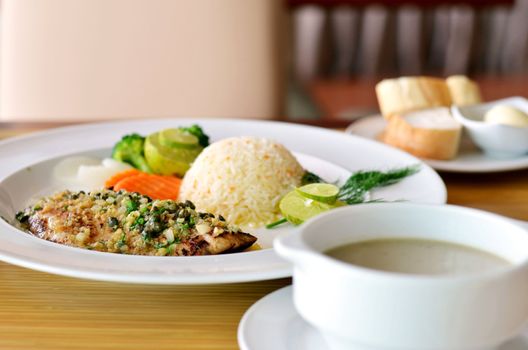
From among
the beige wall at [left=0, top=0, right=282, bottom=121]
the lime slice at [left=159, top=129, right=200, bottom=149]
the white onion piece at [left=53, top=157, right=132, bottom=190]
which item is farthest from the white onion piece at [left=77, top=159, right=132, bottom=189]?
the beige wall at [left=0, top=0, right=282, bottom=121]

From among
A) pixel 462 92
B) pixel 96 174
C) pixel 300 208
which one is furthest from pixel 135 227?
pixel 462 92

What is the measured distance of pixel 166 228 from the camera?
1157 millimetres

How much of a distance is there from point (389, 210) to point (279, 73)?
200 centimetres

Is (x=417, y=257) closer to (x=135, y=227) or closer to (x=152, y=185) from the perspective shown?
(x=135, y=227)

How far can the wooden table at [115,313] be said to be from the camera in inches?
37.0

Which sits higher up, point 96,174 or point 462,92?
point 462,92

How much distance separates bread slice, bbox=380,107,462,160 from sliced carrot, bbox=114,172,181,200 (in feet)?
1.69

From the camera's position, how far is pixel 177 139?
170 cm

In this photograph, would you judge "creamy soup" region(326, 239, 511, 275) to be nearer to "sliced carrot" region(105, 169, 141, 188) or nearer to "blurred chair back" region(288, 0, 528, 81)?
"sliced carrot" region(105, 169, 141, 188)

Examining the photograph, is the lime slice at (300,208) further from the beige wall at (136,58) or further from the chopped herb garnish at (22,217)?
the beige wall at (136,58)

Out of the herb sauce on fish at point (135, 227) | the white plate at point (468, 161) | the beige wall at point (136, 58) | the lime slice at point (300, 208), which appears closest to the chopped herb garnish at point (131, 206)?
the herb sauce on fish at point (135, 227)

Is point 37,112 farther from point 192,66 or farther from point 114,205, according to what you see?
point 114,205

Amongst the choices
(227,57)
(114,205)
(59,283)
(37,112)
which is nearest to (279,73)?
(227,57)

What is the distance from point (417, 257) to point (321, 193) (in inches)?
18.3
